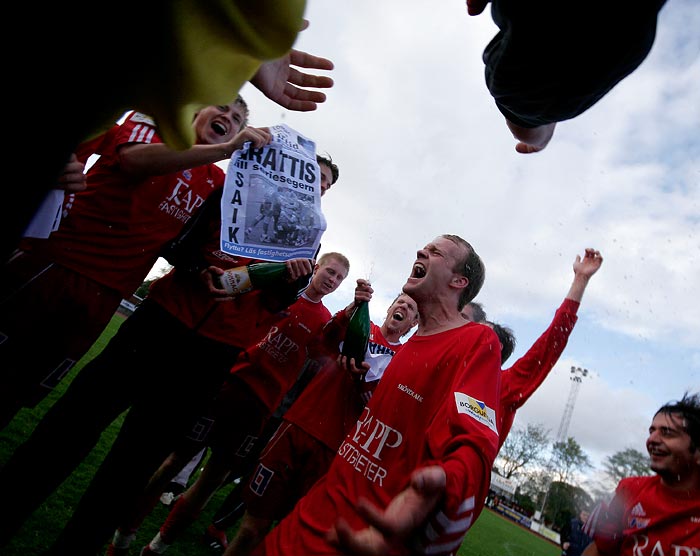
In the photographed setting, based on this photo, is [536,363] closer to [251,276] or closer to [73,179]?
[251,276]

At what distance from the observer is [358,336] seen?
3012 mm

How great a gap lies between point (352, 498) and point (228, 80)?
5.10 ft

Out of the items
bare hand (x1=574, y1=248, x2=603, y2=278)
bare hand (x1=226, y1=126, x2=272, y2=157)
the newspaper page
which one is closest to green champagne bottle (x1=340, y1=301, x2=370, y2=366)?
the newspaper page

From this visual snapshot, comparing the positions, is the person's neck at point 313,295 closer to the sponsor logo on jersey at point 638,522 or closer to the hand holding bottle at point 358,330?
the hand holding bottle at point 358,330

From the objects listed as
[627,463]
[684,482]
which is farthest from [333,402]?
[627,463]

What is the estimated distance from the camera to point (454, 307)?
2.49m

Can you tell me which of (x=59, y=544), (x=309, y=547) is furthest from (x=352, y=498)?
(x=59, y=544)

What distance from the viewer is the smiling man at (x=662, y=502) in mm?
2186

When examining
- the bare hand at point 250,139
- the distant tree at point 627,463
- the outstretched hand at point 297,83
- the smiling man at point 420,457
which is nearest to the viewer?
the smiling man at point 420,457

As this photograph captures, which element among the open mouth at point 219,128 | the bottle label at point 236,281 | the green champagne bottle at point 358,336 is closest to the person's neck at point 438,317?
the green champagne bottle at point 358,336

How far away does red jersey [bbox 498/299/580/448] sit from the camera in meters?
3.60

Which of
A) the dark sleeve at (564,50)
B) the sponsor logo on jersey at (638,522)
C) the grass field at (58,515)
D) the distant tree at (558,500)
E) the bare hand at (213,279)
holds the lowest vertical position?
the grass field at (58,515)

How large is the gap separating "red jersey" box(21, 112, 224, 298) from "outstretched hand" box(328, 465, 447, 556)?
6.15ft

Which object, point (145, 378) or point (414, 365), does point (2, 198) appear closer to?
point (414, 365)
